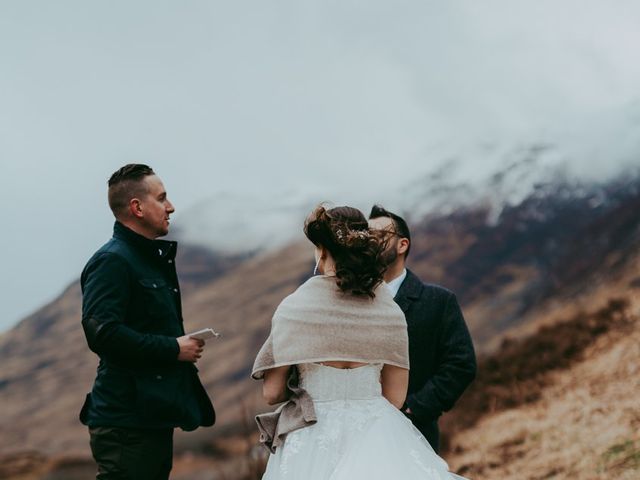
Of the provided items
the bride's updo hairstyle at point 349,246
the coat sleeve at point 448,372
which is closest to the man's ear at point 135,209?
the bride's updo hairstyle at point 349,246

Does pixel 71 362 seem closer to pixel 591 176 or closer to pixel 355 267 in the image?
pixel 591 176

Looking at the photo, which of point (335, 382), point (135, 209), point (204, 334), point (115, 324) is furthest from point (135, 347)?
point (335, 382)

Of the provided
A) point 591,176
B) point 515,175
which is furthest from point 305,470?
point 515,175

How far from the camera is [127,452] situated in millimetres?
3207

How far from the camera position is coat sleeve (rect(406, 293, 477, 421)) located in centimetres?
373

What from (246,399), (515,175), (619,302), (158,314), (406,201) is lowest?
(158,314)

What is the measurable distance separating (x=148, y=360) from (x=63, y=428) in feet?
84.2

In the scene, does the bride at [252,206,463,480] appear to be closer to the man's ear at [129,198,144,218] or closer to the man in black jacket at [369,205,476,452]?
the man in black jacket at [369,205,476,452]

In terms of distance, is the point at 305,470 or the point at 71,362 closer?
the point at 305,470

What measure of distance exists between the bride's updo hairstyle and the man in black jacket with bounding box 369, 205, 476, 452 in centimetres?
89

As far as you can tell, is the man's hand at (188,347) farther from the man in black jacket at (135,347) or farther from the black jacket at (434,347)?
the black jacket at (434,347)

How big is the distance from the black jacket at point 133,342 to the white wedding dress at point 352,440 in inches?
24.0

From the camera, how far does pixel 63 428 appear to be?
2677 cm

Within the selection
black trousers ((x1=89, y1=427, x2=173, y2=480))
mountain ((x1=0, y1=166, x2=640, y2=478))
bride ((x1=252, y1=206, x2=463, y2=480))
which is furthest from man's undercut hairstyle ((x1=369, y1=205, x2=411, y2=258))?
mountain ((x1=0, y1=166, x2=640, y2=478))
